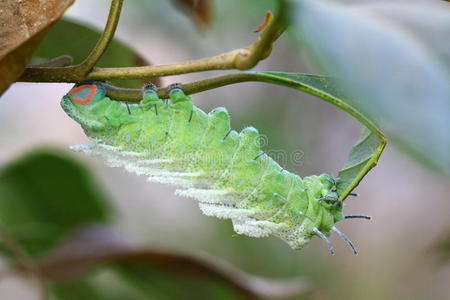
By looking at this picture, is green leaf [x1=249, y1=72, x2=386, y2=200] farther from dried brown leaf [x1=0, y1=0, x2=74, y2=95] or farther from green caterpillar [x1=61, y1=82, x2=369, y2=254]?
dried brown leaf [x1=0, y1=0, x2=74, y2=95]

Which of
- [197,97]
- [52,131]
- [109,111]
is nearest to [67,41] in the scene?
[109,111]

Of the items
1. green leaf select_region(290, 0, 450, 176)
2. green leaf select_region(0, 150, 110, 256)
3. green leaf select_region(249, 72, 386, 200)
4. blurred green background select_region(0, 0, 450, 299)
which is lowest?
green leaf select_region(290, 0, 450, 176)

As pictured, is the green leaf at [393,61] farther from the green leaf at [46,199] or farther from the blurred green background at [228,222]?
the green leaf at [46,199]

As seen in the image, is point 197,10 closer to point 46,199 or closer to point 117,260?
point 117,260

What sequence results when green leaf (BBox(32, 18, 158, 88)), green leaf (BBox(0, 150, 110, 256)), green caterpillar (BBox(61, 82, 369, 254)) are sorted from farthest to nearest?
green leaf (BBox(0, 150, 110, 256)) → green leaf (BBox(32, 18, 158, 88)) → green caterpillar (BBox(61, 82, 369, 254))

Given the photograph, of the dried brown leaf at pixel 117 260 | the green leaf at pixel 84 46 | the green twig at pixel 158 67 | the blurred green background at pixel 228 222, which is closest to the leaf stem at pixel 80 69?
the green twig at pixel 158 67

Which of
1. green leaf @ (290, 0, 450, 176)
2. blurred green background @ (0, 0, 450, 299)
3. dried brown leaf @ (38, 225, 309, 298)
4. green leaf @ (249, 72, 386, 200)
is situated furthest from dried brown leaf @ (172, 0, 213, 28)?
green leaf @ (290, 0, 450, 176)

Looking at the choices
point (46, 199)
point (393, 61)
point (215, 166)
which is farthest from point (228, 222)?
point (393, 61)
